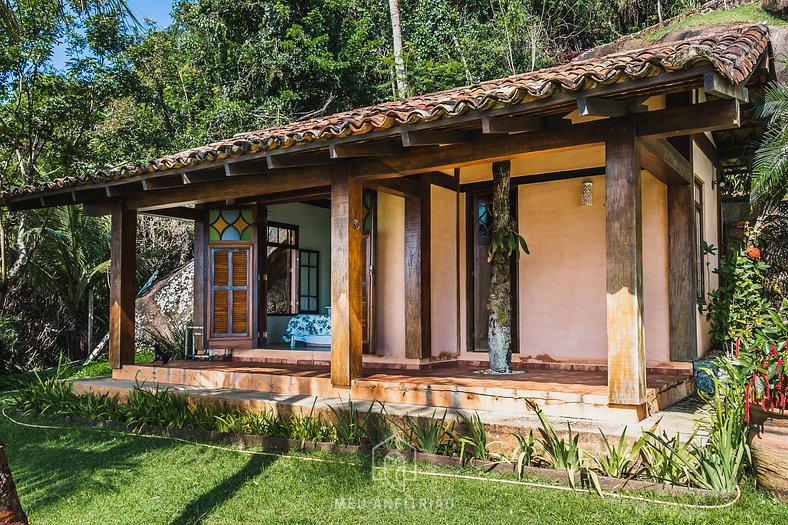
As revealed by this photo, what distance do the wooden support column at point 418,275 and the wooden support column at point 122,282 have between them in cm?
367

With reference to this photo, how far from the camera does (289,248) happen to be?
10641 millimetres

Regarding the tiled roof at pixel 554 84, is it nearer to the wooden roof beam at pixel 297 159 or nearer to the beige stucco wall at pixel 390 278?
the wooden roof beam at pixel 297 159

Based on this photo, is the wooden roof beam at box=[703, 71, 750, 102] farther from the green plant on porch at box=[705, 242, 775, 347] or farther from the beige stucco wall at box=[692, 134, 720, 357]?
the green plant on porch at box=[705, 242, 775, 347]

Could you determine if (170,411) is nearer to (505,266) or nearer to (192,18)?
(505,266)

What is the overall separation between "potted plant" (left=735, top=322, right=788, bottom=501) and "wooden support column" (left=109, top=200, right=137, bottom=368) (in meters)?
7.20

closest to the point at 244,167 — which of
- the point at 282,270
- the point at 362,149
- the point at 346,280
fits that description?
the point at 362,149

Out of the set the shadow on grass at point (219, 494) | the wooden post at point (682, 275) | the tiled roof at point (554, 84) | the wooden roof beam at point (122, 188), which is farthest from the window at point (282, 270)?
the wooden post at point (682, 275)

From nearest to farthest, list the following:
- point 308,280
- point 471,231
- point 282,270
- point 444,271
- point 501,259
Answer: point 501,259, point 444,271, point 471,231, point 282,270, point 308,280

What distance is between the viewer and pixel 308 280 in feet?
36.0

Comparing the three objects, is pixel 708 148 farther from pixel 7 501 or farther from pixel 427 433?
pixel 7 501

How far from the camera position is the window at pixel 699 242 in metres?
7.58

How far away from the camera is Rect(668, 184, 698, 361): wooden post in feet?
22.7

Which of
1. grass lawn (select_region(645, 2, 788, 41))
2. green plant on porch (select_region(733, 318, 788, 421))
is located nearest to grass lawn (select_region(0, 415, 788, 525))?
green plant on porch (select_region(733, 318, 788, 421))

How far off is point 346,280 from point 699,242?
436cm
